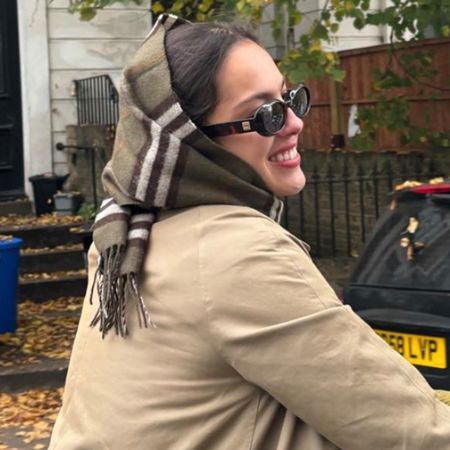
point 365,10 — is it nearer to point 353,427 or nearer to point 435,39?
point 435,39

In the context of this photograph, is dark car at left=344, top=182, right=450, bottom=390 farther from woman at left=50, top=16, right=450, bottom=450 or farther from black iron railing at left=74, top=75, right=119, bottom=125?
black iron railing at left=74, top=75, right=119, bottom=125

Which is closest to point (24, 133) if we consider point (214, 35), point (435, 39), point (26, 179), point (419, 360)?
point (26, 179)

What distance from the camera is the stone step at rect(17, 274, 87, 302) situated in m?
10.5

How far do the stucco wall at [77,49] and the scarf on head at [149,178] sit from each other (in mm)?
11175

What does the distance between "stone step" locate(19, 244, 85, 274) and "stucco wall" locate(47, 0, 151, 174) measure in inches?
81.4

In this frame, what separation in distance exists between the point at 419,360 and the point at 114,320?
2.67 m

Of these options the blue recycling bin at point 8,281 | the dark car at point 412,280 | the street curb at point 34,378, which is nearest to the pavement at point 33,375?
the street curb at point 34,378

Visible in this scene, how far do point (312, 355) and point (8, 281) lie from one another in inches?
277

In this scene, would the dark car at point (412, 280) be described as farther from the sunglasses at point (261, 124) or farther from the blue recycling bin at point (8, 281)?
the blue recycling bin at point (8, 281)

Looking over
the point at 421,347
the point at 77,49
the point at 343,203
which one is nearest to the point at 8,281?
the point at 343,203

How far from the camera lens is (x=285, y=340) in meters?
1.58

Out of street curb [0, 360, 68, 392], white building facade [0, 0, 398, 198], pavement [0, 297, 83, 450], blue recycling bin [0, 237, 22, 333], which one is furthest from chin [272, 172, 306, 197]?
white building facade [0, 0, 398, 198]

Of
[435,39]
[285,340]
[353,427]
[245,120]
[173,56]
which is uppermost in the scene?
[435,39]

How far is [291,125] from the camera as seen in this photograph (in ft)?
6.18
